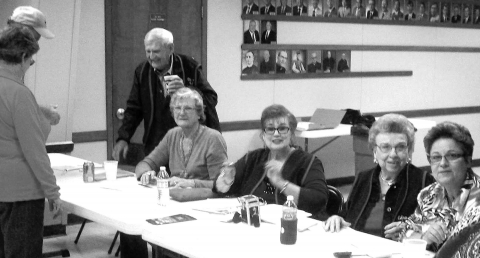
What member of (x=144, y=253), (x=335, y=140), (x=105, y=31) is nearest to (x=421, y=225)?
(x=144, y=253)

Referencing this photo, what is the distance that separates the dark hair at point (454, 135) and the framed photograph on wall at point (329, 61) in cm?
505

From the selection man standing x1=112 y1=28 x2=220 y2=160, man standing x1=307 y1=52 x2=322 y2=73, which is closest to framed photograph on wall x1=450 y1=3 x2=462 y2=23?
man standing x1=307 y1=52 x2=322 y2=73

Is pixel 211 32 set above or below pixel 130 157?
above

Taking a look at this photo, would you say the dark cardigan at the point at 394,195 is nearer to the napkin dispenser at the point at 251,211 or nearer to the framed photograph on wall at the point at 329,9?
the napkin dispenser at the point at 251,211

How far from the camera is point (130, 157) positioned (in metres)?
5.27

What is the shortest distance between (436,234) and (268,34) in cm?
491

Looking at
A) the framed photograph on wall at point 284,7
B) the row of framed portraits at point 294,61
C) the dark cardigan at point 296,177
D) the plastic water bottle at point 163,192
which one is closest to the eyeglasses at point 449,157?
the dark cardigan at point 296,177

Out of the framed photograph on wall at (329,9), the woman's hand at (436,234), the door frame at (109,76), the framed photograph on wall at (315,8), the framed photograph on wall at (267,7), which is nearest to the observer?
the woman's hand at (436,234)

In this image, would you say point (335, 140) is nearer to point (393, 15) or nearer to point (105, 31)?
point (393, 15)

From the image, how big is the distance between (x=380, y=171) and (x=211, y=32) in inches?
154

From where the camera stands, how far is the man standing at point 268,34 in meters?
7.60

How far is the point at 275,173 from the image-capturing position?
3820 mm

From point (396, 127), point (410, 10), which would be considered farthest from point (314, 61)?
point (396, 127)

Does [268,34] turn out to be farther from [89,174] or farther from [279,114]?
[279,114]
